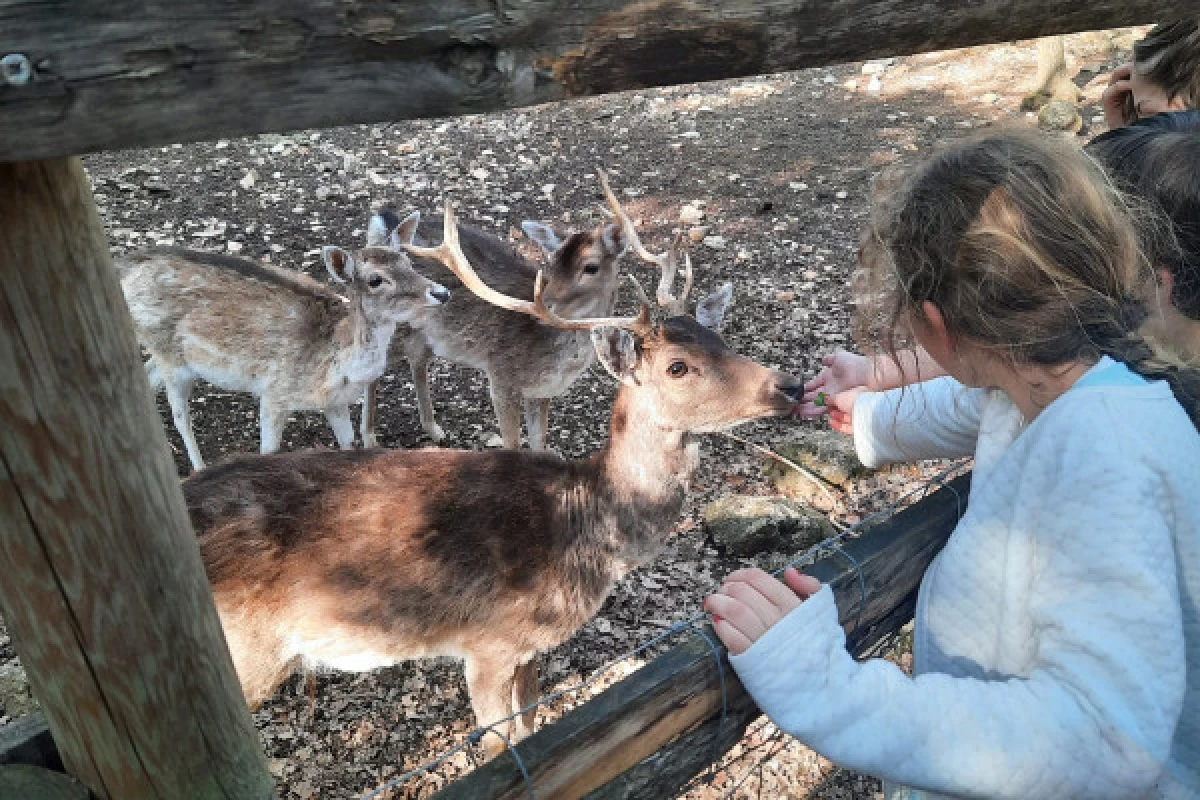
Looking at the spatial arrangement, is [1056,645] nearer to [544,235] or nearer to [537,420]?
[537,420]

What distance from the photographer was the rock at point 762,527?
4527 mm

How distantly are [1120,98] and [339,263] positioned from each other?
373 centimetres

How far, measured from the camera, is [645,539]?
3.62 m

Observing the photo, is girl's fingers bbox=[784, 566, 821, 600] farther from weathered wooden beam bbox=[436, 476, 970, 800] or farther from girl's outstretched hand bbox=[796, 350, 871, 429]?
girl's outstretched hand bbox=[796, 350, 871, 429]

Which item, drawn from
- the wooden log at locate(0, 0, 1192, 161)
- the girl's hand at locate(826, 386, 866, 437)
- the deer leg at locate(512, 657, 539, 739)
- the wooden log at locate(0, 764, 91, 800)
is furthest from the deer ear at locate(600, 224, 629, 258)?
the wooden log at locate(0, 764, 91, 800)

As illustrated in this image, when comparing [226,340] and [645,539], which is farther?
[226,340]

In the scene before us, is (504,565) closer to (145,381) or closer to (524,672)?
(524,672)

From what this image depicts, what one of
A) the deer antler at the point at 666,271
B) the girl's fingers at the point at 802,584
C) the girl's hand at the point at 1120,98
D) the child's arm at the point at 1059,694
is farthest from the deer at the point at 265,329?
the child's arm at the point at 1059,694

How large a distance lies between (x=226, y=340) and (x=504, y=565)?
258 cm

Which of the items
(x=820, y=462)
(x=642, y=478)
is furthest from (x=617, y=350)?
(x=820, y=462)

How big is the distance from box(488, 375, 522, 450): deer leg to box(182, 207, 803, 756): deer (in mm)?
1699

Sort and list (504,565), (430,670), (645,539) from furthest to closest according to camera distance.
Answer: (430,670)
(645,539)
(504,565)

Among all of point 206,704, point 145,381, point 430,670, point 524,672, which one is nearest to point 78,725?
point 206,704

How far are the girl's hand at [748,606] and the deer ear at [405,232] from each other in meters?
3.99
